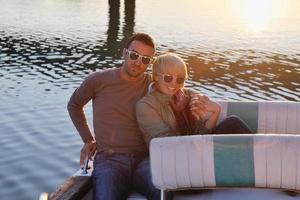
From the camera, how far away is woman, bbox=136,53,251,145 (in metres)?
5.29

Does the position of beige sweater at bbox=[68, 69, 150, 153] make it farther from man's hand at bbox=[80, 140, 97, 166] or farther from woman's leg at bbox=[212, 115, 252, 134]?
woman's leg at bbox=[212, 115, 252, 134]

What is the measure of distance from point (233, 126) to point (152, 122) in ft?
2.80

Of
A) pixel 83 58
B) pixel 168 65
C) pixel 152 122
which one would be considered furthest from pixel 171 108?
pixel 83 58

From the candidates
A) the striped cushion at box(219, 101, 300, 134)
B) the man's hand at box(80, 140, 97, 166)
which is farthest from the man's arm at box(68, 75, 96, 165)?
the striped cushion at box(219, 101, 300, 134)

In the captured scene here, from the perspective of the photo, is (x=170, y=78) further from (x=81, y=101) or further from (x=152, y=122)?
(x=81, y=101)

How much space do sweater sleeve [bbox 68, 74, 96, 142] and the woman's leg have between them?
146cm

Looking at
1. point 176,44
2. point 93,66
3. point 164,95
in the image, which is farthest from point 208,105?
point 176,44

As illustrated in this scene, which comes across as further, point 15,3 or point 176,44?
point 15,3

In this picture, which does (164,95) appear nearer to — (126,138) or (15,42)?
(126,138)

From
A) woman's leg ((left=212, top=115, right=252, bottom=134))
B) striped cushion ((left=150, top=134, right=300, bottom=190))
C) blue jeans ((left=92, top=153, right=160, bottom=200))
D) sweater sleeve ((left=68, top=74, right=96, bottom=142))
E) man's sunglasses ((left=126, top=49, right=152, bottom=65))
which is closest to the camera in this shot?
striped cushion ((left=150, top=134, right=300, bottom=190))

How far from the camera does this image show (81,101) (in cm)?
593

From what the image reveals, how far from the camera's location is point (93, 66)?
22766 mm

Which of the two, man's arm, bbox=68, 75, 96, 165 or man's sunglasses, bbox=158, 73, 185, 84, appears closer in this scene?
man's sunglasses, bbox=158, 73, 185, 84

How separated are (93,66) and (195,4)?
107ft
